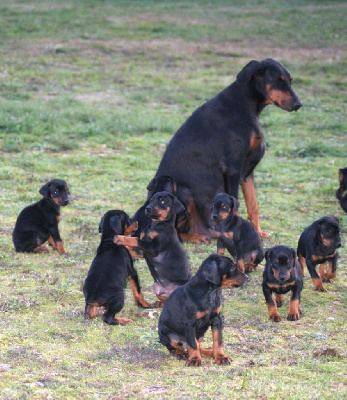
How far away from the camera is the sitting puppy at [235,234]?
7738 mm

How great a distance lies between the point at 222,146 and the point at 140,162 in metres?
4.37

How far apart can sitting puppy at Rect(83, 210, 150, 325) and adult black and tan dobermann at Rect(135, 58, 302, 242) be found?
2.11 meters

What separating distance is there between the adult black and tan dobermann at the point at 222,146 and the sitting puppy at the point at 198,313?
10.7 ft

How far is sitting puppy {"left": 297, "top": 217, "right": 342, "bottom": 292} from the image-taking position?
7250 millimetres

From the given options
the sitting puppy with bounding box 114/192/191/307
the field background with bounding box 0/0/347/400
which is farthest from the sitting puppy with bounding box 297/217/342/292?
the sitting puppy with bounding box 114/192/191/307

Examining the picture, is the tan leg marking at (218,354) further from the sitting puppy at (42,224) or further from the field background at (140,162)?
the sitting puppy at (42,224)

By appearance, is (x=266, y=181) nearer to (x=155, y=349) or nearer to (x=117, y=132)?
(x=117, y=132)

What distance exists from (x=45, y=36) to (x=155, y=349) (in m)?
21.3

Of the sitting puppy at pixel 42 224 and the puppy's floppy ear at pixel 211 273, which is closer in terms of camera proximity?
the puppy's floppy ear at pixel 211 273

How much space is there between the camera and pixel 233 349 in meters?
5.76

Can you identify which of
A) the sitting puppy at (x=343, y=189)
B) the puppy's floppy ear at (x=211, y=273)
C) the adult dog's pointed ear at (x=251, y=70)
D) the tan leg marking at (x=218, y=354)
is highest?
the adult dog's pointed ear at (x=251, y=70)

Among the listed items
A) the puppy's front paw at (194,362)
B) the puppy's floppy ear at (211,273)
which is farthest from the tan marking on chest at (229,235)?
the puppy's front paw at (194,362)

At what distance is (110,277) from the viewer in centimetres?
636

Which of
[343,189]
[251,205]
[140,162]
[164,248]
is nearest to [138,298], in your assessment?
[164,248]
